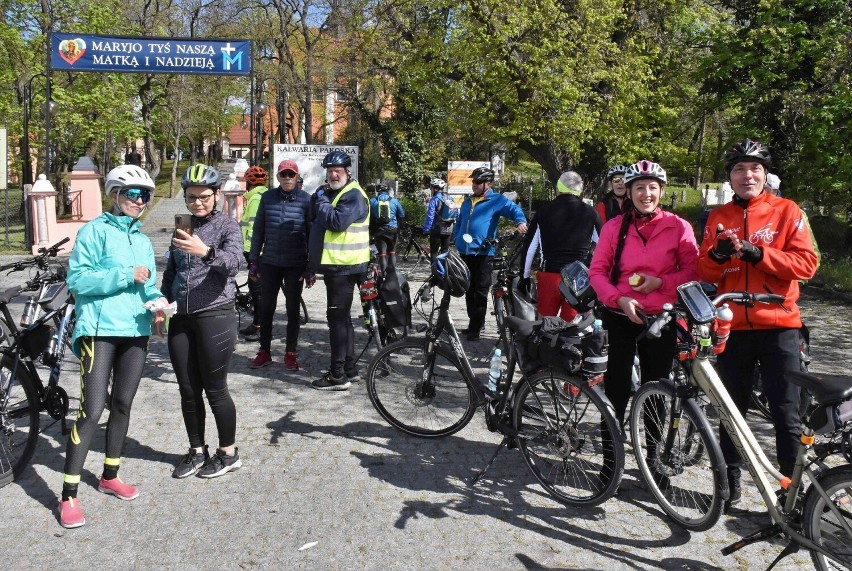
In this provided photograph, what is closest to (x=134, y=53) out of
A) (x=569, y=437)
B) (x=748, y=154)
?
(x=569, y=437)

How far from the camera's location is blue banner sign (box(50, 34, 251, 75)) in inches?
647

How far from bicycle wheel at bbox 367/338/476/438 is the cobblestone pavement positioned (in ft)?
0.38

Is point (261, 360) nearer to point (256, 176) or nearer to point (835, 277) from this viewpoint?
point (256, 176)

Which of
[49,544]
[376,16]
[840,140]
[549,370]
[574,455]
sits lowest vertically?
[49,544]

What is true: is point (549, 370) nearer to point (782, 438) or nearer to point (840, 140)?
point (782, 438)

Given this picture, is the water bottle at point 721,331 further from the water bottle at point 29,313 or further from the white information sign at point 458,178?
the white information sign at point 458,178

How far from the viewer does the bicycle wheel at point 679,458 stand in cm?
356

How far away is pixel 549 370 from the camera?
163 inches

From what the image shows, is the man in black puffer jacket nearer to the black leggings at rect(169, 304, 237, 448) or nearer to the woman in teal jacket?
the black leggings at rect(169, 304, 237, 448)

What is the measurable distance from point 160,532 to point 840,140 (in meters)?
15.4

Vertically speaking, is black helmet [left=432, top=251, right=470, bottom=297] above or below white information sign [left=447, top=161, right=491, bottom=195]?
below

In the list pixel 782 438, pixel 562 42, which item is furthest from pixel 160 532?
pixel 562 42

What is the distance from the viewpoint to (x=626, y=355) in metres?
4.27

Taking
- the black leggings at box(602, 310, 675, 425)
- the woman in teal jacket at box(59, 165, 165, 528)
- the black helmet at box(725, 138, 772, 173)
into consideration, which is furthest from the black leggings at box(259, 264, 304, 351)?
the black helmet at box(725, 138, 772, 173)
